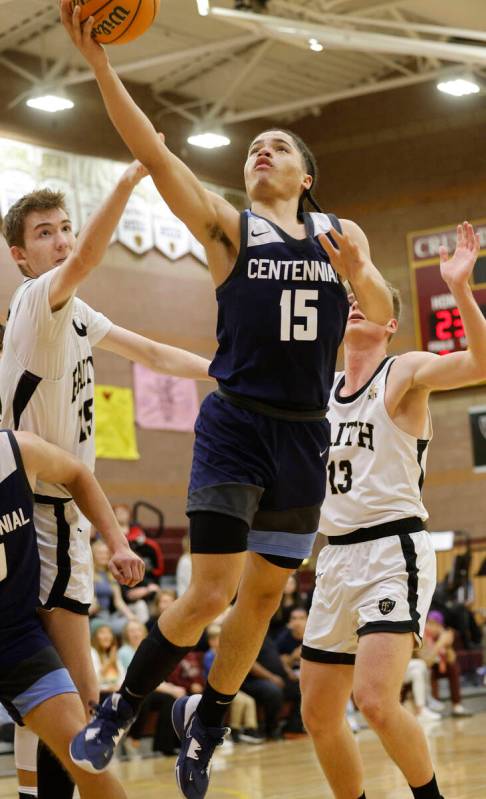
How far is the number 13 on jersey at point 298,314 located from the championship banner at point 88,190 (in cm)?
1318

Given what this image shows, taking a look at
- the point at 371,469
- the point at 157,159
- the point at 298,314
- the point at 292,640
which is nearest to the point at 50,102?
the point at 292,640

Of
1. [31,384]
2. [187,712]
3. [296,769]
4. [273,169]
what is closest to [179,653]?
[187,712]

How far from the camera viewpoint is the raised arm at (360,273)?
180 inches

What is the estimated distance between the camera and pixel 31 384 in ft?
16.2

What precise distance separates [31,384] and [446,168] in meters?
17.3

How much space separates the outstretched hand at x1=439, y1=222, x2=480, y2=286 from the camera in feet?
16.9

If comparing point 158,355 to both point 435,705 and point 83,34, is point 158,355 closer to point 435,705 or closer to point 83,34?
point 83,34

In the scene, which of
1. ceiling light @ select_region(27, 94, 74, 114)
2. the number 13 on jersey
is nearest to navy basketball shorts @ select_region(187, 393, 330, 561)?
the number 13 on jersey

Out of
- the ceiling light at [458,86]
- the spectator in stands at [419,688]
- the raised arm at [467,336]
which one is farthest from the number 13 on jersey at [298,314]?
the ceiling light at [458,86]

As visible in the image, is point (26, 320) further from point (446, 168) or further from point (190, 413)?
point (446, 168)

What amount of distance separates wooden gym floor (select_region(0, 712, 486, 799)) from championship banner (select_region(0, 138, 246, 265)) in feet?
29.5

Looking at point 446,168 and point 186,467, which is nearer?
point 186,467

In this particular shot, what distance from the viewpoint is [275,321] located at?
179 inches

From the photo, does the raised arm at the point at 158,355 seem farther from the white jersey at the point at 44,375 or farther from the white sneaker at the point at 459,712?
the white sneaker at the point at 459,712
